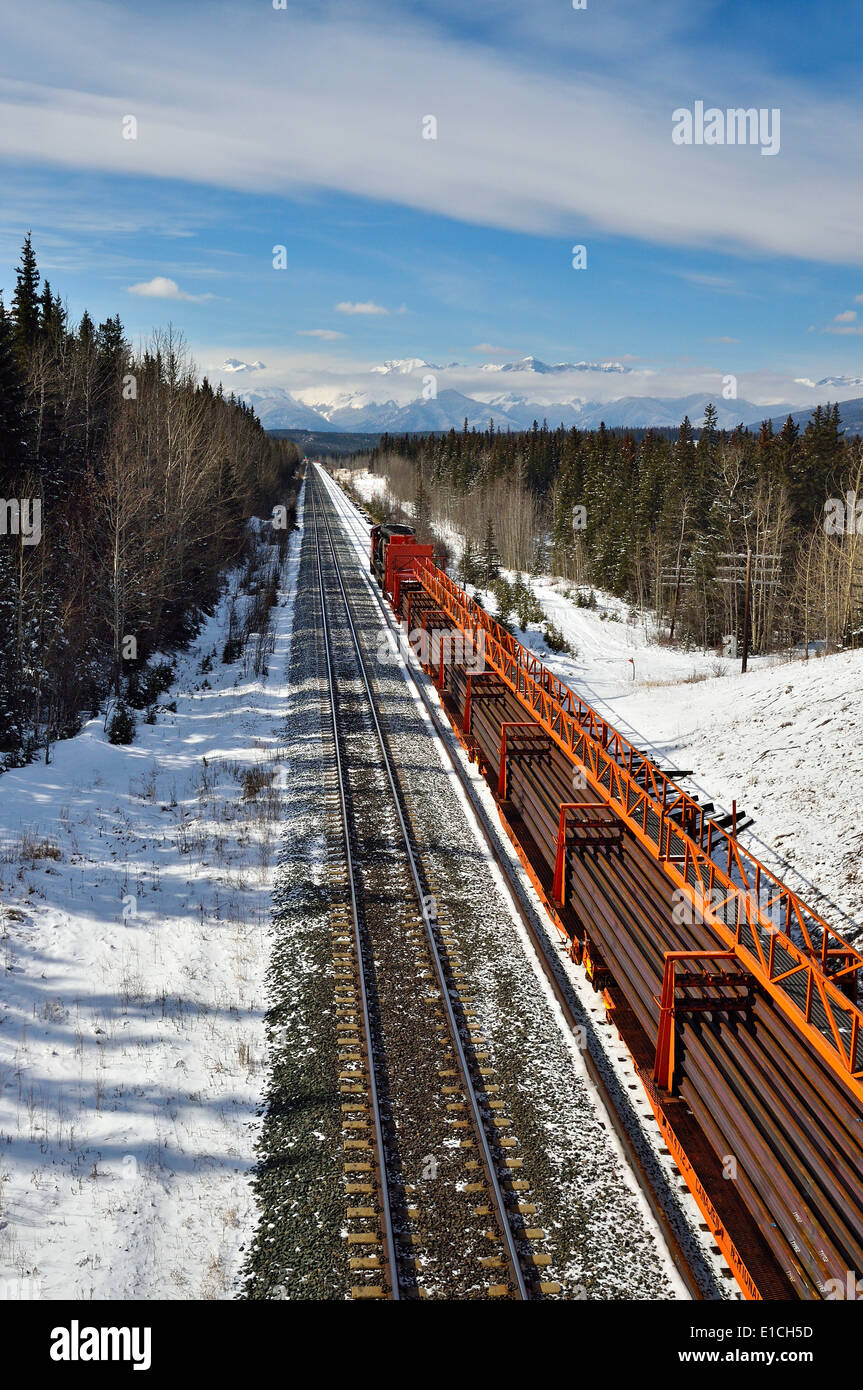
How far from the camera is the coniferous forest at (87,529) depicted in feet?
69.6

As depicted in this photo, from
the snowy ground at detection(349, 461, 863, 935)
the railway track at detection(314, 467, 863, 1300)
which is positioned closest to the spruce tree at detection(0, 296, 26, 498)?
the snowy ground at detection(349, 461, 863, 935)

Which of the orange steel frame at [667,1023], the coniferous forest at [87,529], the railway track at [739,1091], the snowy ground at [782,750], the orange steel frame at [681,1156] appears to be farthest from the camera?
the coniferous forest at [87,529]

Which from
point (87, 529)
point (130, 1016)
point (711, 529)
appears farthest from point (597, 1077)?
point (711, 529)

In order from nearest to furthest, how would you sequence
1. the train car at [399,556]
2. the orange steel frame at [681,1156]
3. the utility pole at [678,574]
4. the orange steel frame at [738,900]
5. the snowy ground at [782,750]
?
the orange steel frame at [681,1156]
the orange steel frame at [738,900]
the snowy ground at [782,750]
the train car at [399,556]
the utility pole at [678,574]

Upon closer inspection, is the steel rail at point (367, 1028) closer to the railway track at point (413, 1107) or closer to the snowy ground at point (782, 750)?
the railway track at point (413, 1107)

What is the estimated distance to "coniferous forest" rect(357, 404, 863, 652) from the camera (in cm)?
3706

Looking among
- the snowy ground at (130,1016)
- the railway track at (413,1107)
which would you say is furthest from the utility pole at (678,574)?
the railway track at (413,1107)

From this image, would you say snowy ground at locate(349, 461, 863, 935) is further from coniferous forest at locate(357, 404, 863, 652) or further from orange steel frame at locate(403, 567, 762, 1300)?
coniferous forest at locate(357, 404, 863, 652)

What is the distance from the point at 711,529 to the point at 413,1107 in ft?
147

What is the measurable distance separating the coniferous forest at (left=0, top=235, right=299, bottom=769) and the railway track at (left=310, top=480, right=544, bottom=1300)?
32.9 ft

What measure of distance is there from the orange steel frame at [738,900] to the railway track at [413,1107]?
3051mm
